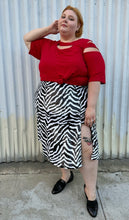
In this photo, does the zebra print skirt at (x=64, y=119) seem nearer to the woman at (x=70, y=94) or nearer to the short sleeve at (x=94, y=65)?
the woman at (x=70, y=94)

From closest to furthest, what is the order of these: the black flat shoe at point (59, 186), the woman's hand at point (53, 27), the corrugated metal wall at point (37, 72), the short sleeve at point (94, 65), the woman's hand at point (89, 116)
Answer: the short sleeve at point (94, 65) < the woman's hand at point (89, 116) < the woman's hand at point (53, 27) < the black flat shoe at point (59, 186) < the corrugated metal wall at point (37, 72)

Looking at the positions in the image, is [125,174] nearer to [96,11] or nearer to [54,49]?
[54,49]

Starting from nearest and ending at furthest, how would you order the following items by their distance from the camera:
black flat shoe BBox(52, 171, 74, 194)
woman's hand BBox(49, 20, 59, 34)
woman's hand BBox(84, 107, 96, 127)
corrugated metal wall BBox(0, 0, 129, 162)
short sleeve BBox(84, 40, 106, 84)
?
short sleeve BBox(84, 40, 106, 84) < woman's hand BBox(84, 107, 96, 127) < woman's hand BBox(49, 20, 59, 34) < black flat shoe BBox(52, 171, 74, 194) < corrugated metal wall BBox(0, 0, 129, 162)

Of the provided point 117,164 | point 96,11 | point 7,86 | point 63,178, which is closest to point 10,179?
point 63,178

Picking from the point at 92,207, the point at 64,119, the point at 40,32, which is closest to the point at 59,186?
the point at 92,207

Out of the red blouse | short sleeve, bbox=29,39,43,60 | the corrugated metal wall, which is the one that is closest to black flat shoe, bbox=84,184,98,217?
the corrugated metal wall

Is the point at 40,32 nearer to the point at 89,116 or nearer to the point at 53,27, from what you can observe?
the point at 53,27

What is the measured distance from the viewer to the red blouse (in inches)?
76.1

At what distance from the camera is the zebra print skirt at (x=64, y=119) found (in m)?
2.01

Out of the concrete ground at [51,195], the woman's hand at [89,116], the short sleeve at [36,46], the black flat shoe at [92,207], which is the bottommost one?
the concrete ground at [51,195]

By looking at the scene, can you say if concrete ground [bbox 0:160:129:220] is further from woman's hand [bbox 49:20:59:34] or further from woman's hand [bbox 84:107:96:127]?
woman's hand [bbox 49:20:59:34]

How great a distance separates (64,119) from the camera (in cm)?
203

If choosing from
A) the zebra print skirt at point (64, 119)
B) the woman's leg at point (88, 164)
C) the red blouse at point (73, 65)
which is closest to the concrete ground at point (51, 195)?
the woman's leg at point (88, 164)

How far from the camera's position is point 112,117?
9.62 ft
